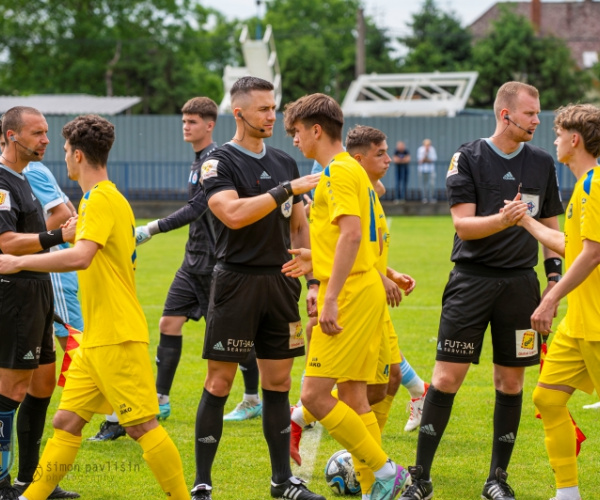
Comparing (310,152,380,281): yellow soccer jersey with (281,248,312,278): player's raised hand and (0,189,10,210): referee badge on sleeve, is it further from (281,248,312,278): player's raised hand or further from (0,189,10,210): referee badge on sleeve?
(0,189,10,210): referee badge on sleeve

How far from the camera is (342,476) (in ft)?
19.1

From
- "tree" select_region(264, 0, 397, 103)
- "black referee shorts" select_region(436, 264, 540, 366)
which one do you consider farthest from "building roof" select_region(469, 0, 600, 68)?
"black referee shorts" select_region(436, 264, 540, 366)

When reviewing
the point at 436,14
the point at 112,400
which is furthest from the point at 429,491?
the point at 436,14

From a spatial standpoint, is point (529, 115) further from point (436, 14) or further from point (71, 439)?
point (436, 14)

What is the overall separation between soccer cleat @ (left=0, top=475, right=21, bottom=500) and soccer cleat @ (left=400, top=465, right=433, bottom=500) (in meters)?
2.27

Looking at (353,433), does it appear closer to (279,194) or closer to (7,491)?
(279,194)

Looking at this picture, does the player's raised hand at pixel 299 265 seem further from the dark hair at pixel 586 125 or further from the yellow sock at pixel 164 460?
the dark hair at pixel 586 125

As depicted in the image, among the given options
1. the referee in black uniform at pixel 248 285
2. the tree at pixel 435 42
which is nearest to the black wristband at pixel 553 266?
the referee in black uniform at pixel 248 285

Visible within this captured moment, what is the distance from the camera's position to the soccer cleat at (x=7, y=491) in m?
5.43

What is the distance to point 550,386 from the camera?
5422 mm

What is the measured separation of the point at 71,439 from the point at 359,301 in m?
1.73

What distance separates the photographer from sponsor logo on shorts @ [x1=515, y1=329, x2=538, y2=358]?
5.64 meters

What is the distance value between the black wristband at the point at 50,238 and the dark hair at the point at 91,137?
0.54 metres

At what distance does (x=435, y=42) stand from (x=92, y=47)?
22.0 m
